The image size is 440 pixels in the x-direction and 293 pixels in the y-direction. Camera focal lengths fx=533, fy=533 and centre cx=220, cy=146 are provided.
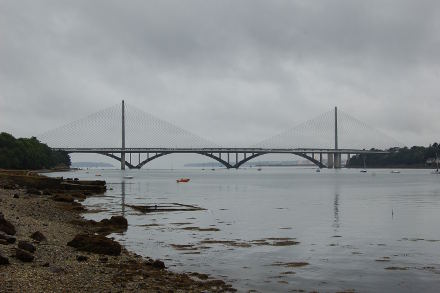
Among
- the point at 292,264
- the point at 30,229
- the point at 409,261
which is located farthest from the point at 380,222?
the point at 30,229

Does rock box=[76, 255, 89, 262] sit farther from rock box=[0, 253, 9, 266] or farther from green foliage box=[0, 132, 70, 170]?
green foliage box=[0, 132, 70, 170]

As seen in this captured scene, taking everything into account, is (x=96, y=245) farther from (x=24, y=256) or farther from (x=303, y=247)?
(x=303, y=247)

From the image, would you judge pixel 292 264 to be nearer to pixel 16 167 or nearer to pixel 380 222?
pixel 380 222

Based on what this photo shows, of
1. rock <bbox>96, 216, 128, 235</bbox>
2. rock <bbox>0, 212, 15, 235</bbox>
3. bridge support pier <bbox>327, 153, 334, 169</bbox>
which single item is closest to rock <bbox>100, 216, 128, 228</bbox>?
rock <bbox>96, 216, 128, 235</bbox>

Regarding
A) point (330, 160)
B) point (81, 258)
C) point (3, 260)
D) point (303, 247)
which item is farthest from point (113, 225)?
point (330, 160)

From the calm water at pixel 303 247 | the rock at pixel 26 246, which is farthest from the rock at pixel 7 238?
the calm water at pixel 303 247

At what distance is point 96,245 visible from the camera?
16.7 metres

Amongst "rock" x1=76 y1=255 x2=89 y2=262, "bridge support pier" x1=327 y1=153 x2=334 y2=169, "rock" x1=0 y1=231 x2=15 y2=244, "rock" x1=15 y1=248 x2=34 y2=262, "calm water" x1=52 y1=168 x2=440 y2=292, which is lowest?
"calm water" x1=52 y1=168 x2=440 y2=292

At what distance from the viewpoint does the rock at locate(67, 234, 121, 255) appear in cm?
1652

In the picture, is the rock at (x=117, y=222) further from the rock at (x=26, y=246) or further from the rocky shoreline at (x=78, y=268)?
the rock at (x=26, y=246)

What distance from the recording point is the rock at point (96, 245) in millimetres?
16516

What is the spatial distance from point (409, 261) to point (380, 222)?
507 inches

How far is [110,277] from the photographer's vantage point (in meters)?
13.2

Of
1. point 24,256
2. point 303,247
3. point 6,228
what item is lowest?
point 303,247
